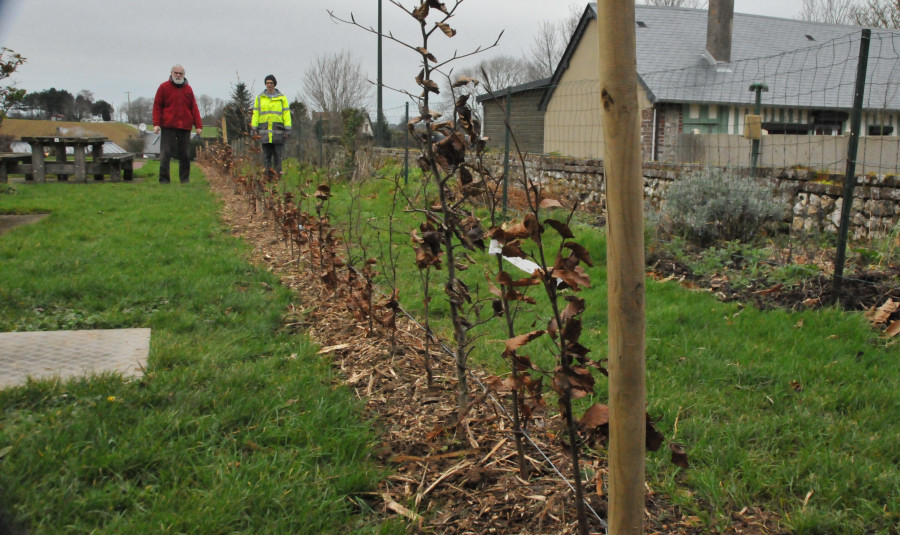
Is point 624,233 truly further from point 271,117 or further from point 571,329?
point 271,117

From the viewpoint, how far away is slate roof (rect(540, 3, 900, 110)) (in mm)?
18422

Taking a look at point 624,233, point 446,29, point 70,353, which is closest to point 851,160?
point 446,29

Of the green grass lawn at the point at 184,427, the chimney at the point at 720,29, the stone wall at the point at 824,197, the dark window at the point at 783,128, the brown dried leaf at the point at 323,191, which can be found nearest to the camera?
the green grass lawn at the point at 184,427

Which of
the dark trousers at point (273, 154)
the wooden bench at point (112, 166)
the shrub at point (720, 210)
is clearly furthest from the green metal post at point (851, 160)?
the wooden bench at point (112, 166)

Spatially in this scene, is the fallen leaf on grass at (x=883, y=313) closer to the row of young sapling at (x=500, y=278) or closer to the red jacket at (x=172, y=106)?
the row of young sapling at (x=500, y=278)

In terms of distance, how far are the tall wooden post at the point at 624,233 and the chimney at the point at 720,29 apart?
21350 millimetres

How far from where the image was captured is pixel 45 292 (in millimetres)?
4289

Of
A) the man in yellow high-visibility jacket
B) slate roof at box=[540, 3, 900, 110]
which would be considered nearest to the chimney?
slate roof at box=[540, 3, 900, 110]

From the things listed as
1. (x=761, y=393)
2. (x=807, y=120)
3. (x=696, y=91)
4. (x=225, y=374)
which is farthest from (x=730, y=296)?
(x=807, y=120)

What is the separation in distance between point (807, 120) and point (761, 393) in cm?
2006

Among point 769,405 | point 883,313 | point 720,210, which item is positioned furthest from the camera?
point 720,210

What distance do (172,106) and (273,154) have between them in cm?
192

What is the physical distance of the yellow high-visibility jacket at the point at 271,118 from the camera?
11.5 m

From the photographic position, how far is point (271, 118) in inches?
453
